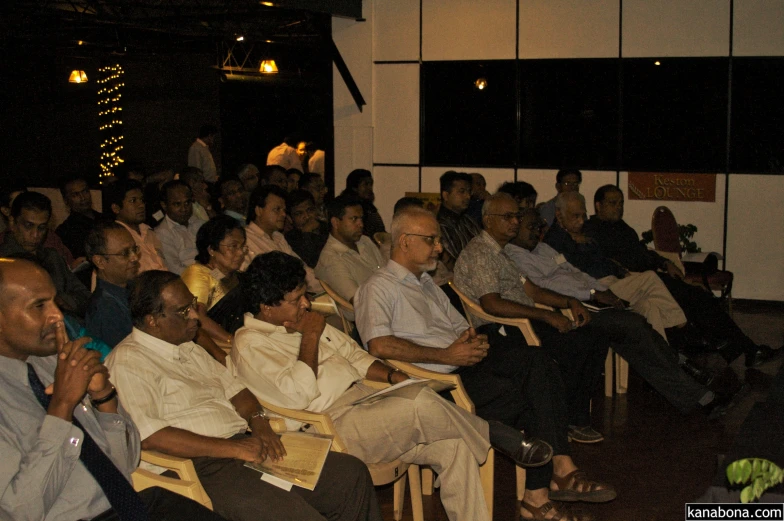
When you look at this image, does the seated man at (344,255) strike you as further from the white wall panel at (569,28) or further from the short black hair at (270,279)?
the white wall panel at (569,28)

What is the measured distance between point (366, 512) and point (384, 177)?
7158 millimetres

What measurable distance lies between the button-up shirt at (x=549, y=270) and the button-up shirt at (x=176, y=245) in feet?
7.02

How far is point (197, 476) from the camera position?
264cm

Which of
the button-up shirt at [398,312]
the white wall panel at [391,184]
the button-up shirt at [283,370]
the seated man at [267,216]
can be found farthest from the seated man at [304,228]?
the white wall panel at [391,184]

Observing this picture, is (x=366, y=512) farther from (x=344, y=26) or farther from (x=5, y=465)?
(x=344, y=26)

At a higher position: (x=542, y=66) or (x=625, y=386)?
(x=542, y=66)

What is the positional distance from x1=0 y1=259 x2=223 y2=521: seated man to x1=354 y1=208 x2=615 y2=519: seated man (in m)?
1.56

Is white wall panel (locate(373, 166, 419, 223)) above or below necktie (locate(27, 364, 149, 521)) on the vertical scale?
above

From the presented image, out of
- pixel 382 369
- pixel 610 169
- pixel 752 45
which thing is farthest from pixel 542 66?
pixel 382 369

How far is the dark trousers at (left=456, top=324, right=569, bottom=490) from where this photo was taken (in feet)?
12.5

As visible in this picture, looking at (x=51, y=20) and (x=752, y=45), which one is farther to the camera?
(x=51, y=20)

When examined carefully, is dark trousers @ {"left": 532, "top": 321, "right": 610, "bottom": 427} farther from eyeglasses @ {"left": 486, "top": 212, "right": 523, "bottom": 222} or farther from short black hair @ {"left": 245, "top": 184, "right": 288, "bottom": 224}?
short black hair @ {"left": 245, "top": 184, "right": 288, "bottom": 224}

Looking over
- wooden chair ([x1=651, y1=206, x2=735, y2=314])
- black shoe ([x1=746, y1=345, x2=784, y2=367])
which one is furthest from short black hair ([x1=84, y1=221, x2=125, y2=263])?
wooden chair ([x1=651, y1=206, x2=735, y2=314])

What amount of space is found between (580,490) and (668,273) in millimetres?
3106
